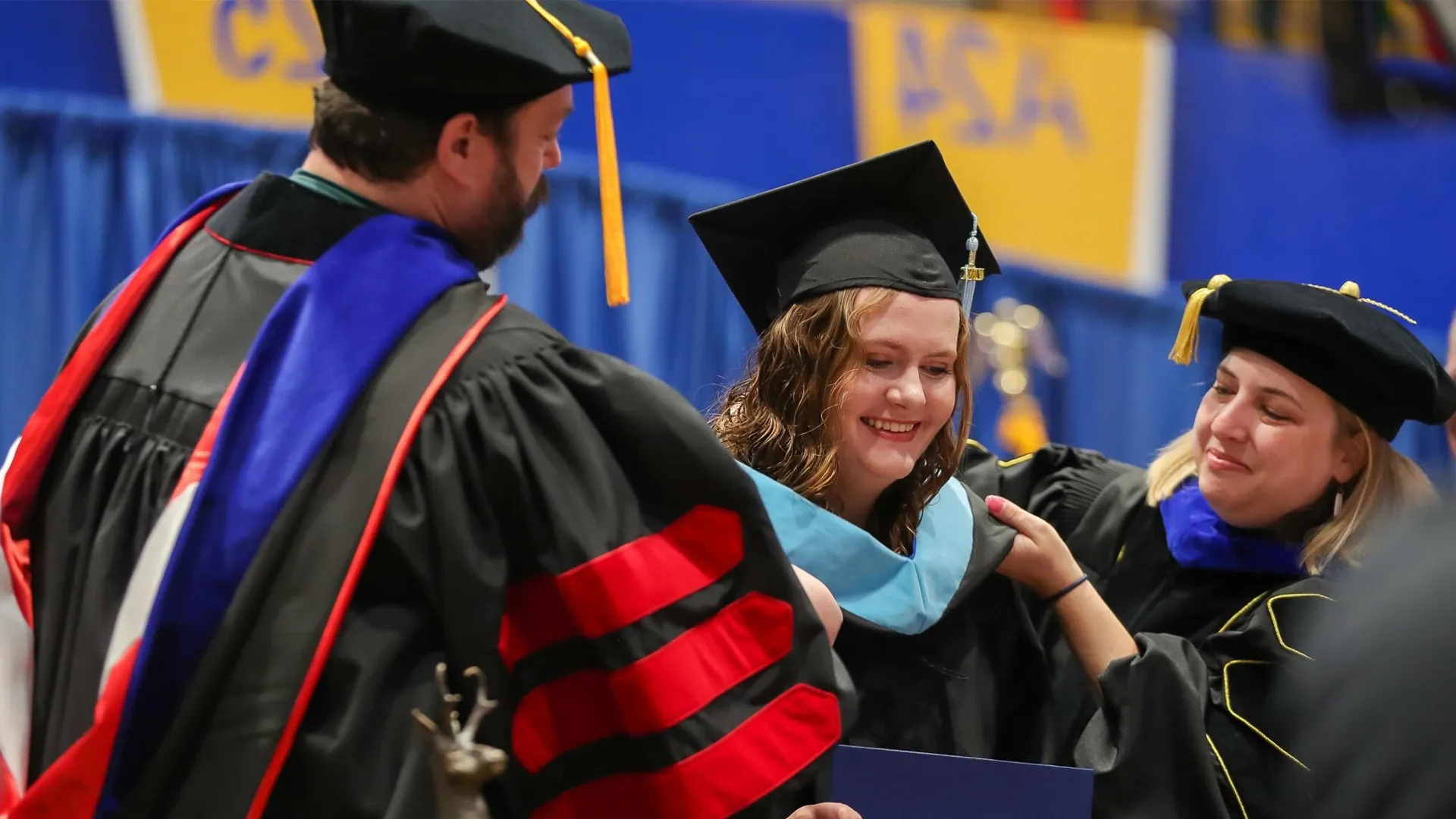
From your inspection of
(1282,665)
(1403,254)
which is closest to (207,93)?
(1282,665)

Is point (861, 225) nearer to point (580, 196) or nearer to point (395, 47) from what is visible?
point (395, 47)

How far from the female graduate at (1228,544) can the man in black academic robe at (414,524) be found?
2.81 feet

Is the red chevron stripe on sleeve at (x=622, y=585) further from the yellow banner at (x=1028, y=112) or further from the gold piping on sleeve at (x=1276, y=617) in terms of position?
the yellow banner at (x=1028, y=112)

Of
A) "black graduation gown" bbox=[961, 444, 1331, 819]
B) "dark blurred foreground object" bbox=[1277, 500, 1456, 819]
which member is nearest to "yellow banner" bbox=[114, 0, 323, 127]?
"black graduation gown" bbox=[961, 444, 1331, 819]

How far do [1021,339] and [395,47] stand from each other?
Result: 370 centimetres

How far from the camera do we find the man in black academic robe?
1.42 m

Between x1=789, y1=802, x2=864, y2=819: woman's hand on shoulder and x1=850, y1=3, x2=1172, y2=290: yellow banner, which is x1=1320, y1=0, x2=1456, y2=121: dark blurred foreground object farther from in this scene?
x1=789, y1=802, x2=864, y2=819: woman's hand on shoulder

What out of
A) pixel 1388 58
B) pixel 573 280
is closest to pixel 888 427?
pixel 573 280

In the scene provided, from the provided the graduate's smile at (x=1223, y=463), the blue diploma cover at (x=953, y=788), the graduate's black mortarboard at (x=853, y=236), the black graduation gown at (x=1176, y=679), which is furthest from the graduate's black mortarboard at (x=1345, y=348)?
the blue diploma cover at (x=953, y=788)

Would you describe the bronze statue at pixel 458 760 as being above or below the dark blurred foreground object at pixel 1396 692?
below

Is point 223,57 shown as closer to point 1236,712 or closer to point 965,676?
point 965,676

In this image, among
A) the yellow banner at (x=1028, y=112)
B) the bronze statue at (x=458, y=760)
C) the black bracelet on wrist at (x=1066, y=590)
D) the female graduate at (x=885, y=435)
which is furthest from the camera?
the yellow banner at (x=1028, y=112)

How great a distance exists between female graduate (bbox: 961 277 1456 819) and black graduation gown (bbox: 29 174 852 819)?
876 millimetres

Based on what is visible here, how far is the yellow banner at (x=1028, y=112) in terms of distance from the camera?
189 inches
